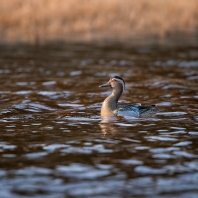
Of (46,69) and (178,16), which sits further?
(178,16)

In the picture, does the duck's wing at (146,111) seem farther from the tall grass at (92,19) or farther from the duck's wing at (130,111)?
the tall grass at (92,19)

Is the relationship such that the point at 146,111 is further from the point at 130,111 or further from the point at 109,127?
the point at 109,127

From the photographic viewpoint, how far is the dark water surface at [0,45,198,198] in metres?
7.69

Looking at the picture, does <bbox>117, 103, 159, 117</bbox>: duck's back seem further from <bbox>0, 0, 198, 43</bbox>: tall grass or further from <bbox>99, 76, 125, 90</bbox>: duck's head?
<bbox>0, 0, 198, 43</bbox>: tall grass

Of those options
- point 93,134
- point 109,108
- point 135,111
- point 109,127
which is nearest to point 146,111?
point 135,111

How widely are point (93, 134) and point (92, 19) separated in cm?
1894

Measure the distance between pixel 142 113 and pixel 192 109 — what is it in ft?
4.80

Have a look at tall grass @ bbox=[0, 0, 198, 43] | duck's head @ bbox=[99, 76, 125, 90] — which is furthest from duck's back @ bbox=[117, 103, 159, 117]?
tall grass @ bbox=[0, 0, 198, 43]

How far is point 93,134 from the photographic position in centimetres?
1057

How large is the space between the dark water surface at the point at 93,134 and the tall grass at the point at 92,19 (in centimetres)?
700

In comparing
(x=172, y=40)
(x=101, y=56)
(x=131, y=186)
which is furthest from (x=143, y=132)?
(x=172, y=40)

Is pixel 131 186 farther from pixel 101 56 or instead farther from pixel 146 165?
pixel 101 56

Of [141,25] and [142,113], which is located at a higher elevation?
[141,25]

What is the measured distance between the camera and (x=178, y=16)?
30.4 meters
